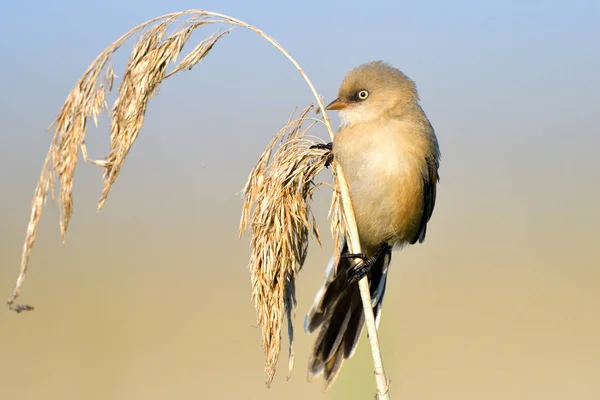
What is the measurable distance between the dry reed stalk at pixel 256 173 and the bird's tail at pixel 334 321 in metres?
0.70

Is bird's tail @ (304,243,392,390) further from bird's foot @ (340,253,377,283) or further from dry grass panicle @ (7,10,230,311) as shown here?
dry grass panicle @ (7,10,230,311)

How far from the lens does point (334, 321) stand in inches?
126

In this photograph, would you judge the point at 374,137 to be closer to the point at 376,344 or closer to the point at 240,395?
the point at 376,344

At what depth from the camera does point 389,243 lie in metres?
3.60

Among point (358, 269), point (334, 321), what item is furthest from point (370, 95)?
point (334, 321)

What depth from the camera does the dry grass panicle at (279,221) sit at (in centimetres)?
214

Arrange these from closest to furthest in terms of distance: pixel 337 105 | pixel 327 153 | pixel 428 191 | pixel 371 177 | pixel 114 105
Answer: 1. pixel 114 105
2. pixel 327 153
3. pixel 371 177
4. pixel 337 105
5. pixel 428 191

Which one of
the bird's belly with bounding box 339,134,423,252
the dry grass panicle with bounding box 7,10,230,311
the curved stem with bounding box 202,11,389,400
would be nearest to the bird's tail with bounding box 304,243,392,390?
the bird's belly with bounding box 339,134,423,252

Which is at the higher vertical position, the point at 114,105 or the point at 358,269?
the point at 114,105

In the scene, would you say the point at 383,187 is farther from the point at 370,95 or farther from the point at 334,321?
the point at 334,321

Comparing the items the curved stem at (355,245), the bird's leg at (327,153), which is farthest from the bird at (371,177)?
the curved stem at (355,245)

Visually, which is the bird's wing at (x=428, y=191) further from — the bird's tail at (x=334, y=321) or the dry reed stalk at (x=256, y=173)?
the dry reed stalk at (x=256, y=173)

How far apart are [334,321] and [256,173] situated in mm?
1160

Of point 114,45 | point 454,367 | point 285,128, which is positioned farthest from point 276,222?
point 454,367
